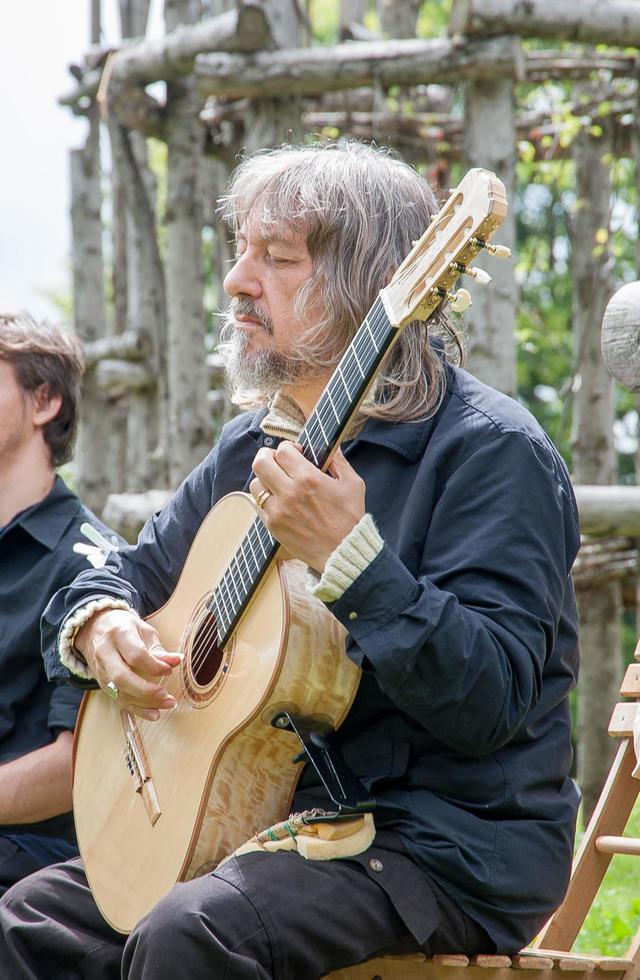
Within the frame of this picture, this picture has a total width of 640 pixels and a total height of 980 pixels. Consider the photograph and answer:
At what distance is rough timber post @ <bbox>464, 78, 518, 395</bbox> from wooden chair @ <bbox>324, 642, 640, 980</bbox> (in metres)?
2.79

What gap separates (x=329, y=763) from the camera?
2.33 m

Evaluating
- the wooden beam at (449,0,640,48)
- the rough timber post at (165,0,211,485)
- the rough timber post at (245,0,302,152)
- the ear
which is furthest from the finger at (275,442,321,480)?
the rough timber post at (165,0,211,485)

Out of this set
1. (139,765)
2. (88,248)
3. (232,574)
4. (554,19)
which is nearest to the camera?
(232,574)

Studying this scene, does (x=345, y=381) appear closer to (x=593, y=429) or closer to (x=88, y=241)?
(x=593, y=429)

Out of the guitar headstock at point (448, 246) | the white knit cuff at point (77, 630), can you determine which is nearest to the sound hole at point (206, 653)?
the white knit cuff at point (77, 630)

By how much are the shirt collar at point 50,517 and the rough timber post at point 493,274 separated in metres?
2.39

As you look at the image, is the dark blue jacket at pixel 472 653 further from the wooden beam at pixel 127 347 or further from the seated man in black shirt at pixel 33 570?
the wooden beam at pixel 127 347

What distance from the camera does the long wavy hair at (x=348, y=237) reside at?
2666 mm

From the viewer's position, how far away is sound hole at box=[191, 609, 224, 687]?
8.54 ft

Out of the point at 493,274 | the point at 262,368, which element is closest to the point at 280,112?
the point at 493,274

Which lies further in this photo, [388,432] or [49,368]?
[49,368]

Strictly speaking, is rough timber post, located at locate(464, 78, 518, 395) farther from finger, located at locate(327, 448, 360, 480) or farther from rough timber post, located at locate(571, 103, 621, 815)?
finger, located at locate(327, 448, 360, 480)

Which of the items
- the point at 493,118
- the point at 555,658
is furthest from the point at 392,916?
the point at 493,118

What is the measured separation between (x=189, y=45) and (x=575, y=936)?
4849 mm
